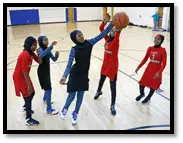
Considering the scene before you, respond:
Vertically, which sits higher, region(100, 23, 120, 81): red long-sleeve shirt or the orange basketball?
the orange basketball

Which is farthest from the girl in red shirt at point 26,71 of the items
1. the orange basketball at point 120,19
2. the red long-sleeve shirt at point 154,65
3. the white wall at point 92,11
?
the red long-sleeve shirt at point 154,65

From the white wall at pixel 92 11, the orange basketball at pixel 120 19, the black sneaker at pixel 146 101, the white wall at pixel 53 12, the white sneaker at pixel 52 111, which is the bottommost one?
the white sneaker at pixel 52 111

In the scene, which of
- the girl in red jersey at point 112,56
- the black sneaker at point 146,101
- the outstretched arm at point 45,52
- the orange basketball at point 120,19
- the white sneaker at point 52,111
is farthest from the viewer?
the black sneaker at point 146,101

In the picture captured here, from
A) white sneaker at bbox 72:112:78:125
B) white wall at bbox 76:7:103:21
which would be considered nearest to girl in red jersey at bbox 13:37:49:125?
white sneaker at bbox 72:112:78:125

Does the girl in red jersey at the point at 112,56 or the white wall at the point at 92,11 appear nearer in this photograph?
the white wall at the point at 92,11

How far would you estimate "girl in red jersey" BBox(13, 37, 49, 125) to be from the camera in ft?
6.31

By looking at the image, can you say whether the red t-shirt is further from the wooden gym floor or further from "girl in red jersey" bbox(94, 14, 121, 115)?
"girl in red jersey" bbox(94, 14, 121, 115)

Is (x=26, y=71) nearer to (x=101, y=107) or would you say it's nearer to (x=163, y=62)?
(x=101, y=107)

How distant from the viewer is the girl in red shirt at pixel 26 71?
75.8 inches

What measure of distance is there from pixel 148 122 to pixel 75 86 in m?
0.78

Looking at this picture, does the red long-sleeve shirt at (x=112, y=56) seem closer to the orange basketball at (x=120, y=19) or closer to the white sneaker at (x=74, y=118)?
the orange basketball at (x=120, y=19)

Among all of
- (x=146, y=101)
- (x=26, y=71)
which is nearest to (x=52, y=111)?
(x=26, y=71)

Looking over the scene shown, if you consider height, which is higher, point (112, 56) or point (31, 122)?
point (112, 56)

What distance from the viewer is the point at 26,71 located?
1.95m
